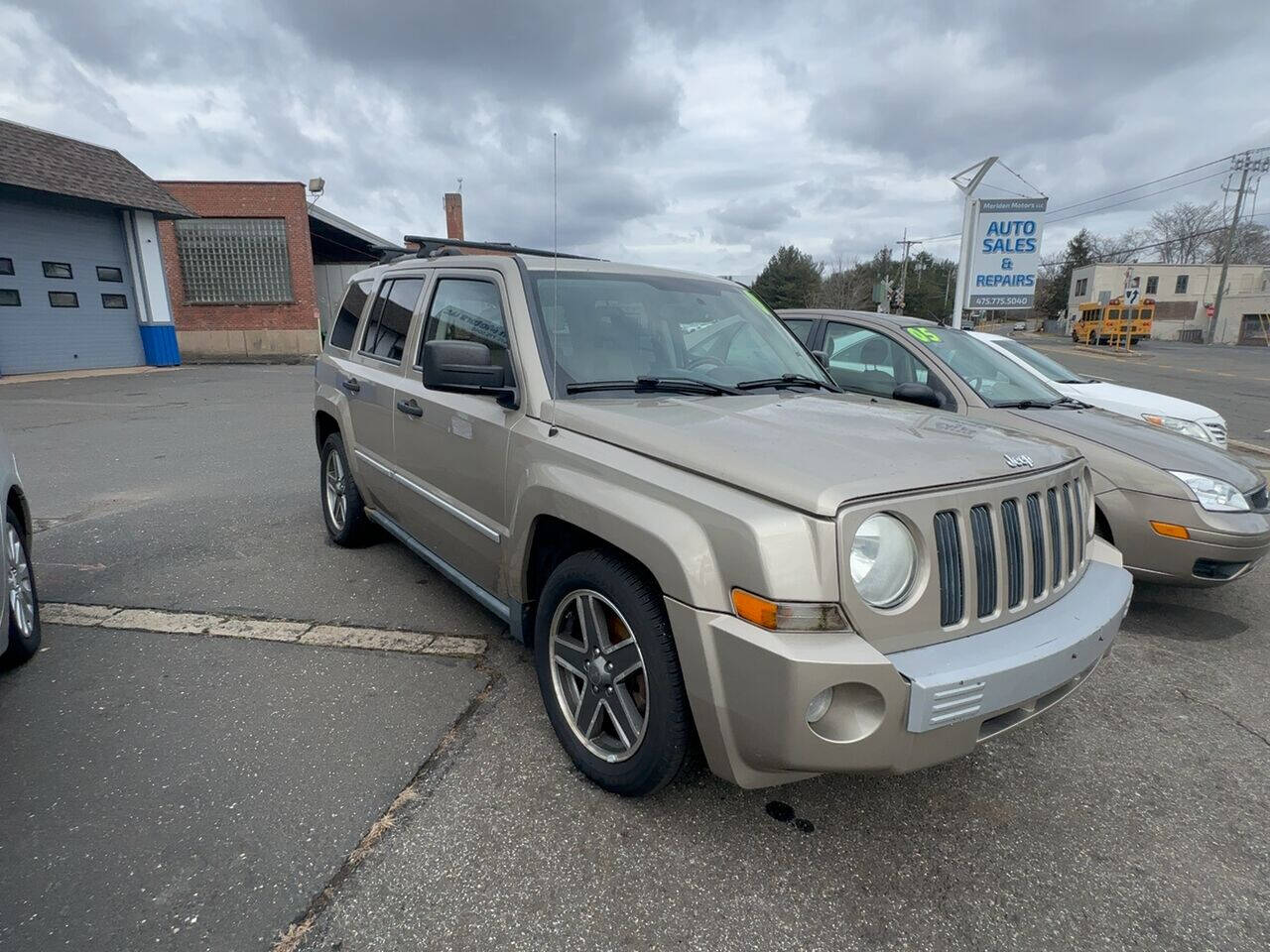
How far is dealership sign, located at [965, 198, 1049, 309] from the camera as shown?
12328mm

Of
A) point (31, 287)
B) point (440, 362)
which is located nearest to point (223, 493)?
point (440, 362)

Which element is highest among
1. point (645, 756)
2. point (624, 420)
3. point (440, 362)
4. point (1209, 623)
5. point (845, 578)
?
point (440, 362)

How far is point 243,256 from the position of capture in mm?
22984

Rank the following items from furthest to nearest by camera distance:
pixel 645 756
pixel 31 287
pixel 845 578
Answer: pixel 31 287 < pixel 645 756 < pixel 845 578

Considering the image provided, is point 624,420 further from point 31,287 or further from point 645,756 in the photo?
point 31,287

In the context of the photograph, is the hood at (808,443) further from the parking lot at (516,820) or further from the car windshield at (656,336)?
the parking lot at (516,820)

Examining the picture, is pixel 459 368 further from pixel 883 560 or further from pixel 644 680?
pixel 883 560

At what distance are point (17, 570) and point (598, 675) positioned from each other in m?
2.80

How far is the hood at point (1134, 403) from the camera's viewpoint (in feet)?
20.0

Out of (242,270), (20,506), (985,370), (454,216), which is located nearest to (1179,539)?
(985,370)

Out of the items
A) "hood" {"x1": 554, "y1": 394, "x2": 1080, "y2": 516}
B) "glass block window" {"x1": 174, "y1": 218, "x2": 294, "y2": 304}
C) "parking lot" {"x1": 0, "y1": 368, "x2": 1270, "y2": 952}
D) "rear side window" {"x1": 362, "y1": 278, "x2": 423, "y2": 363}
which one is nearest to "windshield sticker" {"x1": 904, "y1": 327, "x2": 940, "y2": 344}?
"parking lot" {"x1": 0, "y1": 368, "x2": 1270, "y2": 952}

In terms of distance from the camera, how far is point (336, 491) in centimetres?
497

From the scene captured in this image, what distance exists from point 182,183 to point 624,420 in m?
25.9

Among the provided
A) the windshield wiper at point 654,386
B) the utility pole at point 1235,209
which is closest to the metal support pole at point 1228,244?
the utility pole at point 1235,209
